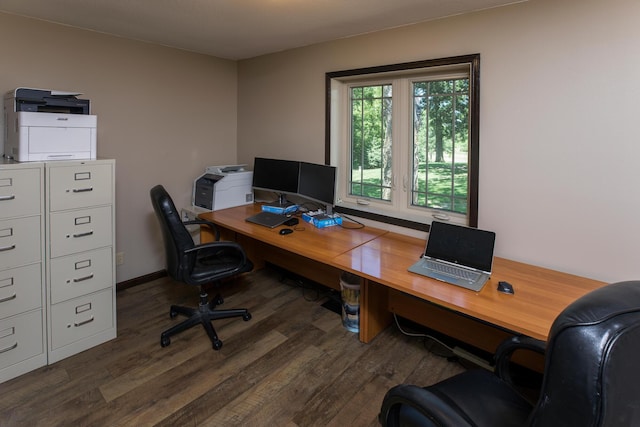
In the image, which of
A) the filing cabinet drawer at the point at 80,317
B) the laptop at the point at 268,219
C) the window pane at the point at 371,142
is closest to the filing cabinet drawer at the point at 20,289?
the filing cabinet drawer at the point at 80,317

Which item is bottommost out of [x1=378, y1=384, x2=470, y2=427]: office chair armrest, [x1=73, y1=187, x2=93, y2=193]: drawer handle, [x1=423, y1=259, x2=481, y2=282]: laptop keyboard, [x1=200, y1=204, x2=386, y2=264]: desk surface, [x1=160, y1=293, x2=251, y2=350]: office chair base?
[x1=160, y1=293, x2=251, y2=350]: office chair base

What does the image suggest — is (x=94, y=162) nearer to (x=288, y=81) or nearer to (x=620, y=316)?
(x=288, y=81)

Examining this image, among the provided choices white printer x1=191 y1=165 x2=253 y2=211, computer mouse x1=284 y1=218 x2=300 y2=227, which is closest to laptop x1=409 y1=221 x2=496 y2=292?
computer mouse x1=284 y1=218 x2=300 y2=227

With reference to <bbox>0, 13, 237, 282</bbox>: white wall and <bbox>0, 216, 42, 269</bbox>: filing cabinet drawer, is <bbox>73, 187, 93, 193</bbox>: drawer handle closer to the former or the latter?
<bbox>0, 216, 42, 269</bbox>: filing cabinet drawer

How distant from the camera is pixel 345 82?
9.85 ft

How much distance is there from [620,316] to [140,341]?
8.55 feet

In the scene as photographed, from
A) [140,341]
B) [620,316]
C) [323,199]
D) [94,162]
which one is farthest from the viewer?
[323,199]

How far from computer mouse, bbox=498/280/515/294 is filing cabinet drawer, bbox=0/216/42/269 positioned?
262 cm

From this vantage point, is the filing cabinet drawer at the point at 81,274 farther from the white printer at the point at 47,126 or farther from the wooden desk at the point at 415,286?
the wooden desk at the point at 415,286

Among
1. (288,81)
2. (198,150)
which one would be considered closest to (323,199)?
(288,81)

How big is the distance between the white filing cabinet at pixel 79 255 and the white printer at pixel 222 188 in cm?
99

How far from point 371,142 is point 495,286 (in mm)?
1533

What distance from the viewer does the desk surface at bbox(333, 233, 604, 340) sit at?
1523 mm

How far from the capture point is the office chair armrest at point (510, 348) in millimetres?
1359
